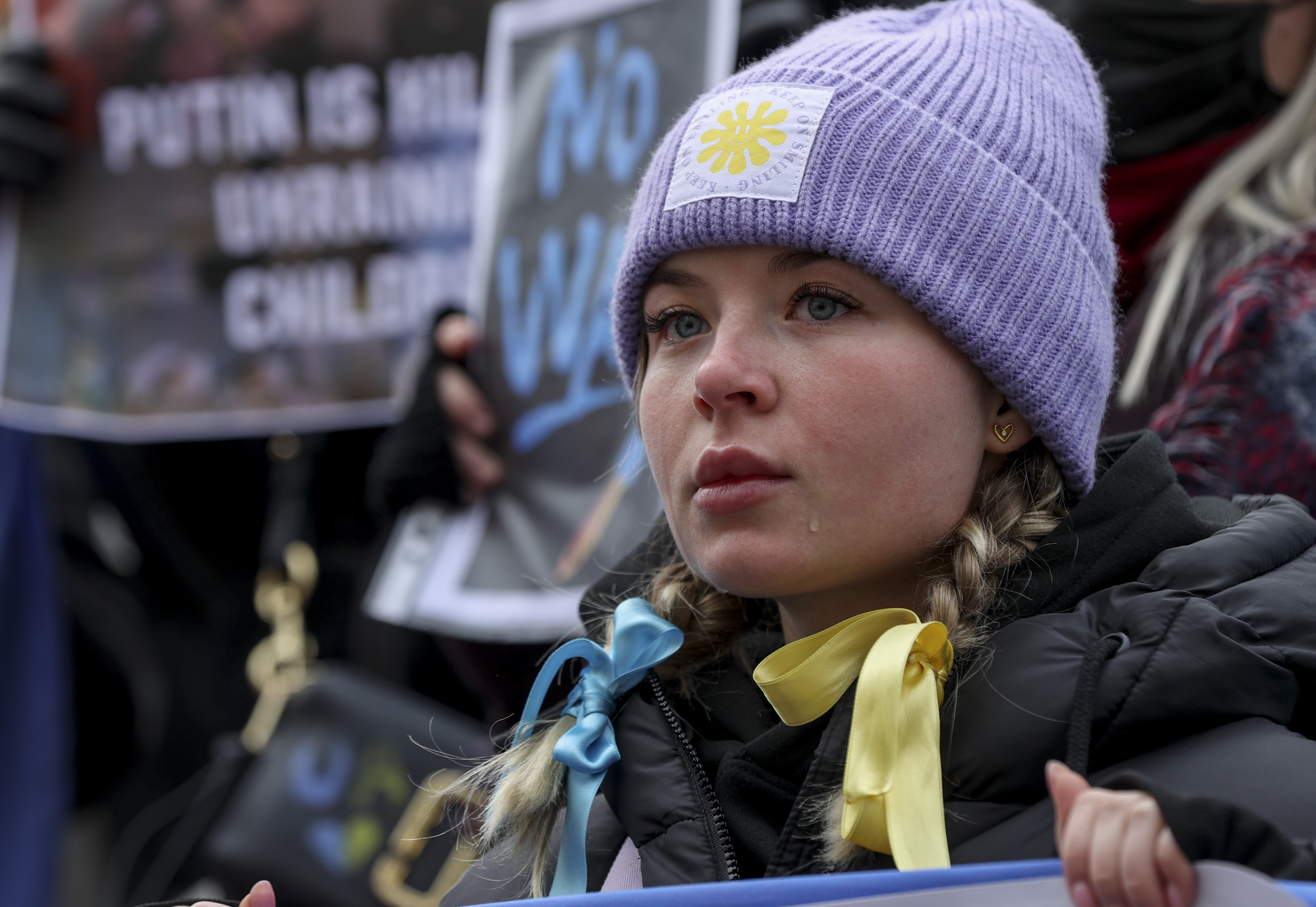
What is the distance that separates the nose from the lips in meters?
0.04

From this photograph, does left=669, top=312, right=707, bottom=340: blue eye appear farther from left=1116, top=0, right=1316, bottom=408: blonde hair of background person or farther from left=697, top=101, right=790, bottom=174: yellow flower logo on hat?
left=1116, top=0, right=1316, bottom=408: blonde hair of background person

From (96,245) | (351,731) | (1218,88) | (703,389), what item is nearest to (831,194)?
(703,389)

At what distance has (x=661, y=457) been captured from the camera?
1088 millimetres

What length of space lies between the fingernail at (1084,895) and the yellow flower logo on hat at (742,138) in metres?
0.63

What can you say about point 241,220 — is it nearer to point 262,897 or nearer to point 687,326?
point 687,326

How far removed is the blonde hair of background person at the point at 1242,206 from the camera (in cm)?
182

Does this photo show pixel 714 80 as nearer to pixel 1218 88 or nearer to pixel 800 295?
pixel 1218 88

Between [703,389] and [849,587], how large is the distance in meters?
0.23

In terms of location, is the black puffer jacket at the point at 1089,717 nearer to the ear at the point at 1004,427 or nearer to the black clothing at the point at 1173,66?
the ear at the point at 1004,427

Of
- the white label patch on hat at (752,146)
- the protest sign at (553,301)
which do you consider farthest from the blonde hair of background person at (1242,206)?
the white label patch on hat at (752,146)

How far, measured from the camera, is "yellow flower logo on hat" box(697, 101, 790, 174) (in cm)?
106

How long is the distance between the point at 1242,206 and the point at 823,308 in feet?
3.79

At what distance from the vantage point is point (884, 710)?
928 mm

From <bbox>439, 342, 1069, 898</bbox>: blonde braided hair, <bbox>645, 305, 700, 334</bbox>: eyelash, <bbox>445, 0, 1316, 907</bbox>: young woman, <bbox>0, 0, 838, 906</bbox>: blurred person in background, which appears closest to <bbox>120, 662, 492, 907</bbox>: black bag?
<bbox>0, 0, 838, 906</bbox>: blurred person in background
